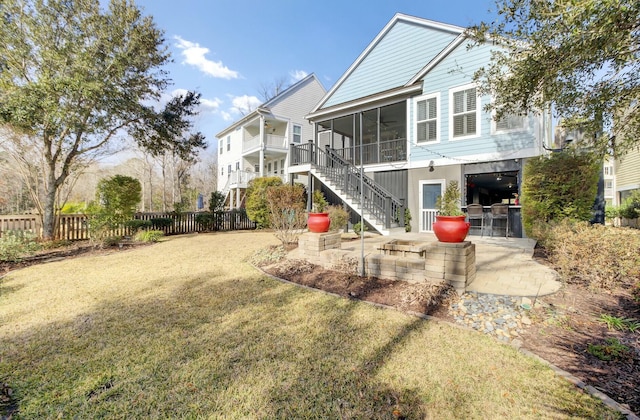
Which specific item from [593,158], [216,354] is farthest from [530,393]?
[593,158]

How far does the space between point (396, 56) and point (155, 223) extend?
1320 centimetres

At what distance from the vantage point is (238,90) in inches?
1235

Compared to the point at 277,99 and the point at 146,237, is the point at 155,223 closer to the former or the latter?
the point at 146,237

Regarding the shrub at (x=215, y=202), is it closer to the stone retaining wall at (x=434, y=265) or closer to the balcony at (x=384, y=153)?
the balcony at (x=384, y=153)

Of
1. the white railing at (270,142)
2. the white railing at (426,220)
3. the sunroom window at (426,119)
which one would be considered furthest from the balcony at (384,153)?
the white railing at (270,142)

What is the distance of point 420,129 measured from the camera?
10.6m

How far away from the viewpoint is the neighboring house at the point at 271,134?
20.3 m

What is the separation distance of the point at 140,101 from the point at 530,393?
558 inches

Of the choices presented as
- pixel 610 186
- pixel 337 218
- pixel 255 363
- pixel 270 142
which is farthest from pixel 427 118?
pixel 610 186

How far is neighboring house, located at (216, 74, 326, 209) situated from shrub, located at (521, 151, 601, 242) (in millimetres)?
14824

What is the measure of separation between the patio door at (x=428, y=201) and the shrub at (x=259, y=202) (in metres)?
7.50

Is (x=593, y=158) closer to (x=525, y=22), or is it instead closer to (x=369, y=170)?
(x=525, y=22)

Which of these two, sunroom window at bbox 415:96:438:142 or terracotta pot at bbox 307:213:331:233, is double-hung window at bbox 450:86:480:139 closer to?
sunroom window at bbox 415:96:438:142

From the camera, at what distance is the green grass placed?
7.11ft
